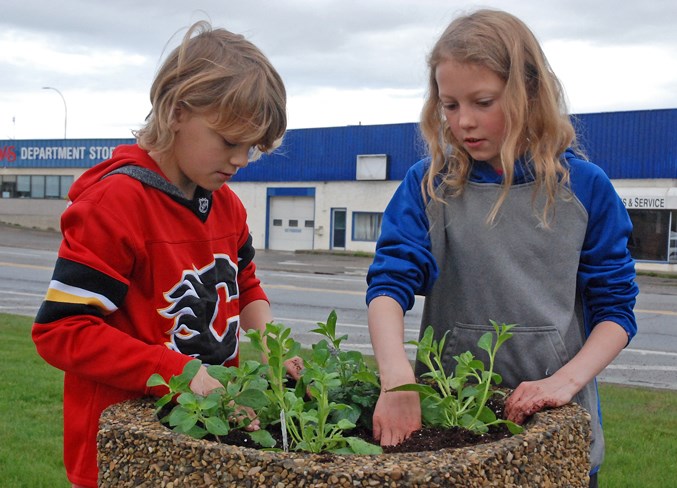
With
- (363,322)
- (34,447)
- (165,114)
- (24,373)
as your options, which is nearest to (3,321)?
(24,373)

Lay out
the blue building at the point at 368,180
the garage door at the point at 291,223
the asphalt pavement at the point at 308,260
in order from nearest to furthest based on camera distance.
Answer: the asphalt pavement at the point at 308,260
the blue building at the point at 368,180
the garage door at the point at 291,223

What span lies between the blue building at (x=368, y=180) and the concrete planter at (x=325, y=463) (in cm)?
2538

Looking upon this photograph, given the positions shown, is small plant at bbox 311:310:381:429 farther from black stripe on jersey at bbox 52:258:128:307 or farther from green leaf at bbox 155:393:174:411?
black stripe on jersey at bbox 52:258:128:307

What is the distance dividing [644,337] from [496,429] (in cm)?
1034

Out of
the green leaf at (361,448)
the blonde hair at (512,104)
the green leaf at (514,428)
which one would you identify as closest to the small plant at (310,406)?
the green leaf at (361,448)

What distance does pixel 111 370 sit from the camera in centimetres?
173

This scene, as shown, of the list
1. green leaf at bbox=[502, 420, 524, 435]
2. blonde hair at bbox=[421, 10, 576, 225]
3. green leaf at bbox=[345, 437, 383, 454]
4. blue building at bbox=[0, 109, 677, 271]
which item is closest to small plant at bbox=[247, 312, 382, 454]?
green leaf at bbox=[345, 437, 383, 454]

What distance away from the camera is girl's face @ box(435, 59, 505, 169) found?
195cm

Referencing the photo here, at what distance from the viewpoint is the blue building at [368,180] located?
25344 mm

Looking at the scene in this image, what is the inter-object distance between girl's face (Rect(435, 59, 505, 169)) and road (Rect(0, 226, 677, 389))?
634 cm

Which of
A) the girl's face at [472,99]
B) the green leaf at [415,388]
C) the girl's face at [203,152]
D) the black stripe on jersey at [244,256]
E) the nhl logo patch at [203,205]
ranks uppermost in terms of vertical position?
the girl's face at [472,99]

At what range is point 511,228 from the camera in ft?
6.68

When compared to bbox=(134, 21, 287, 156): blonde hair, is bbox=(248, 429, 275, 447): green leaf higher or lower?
lower

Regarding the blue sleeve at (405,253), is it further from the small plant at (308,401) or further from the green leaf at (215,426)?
the green leaf at (215,426)
